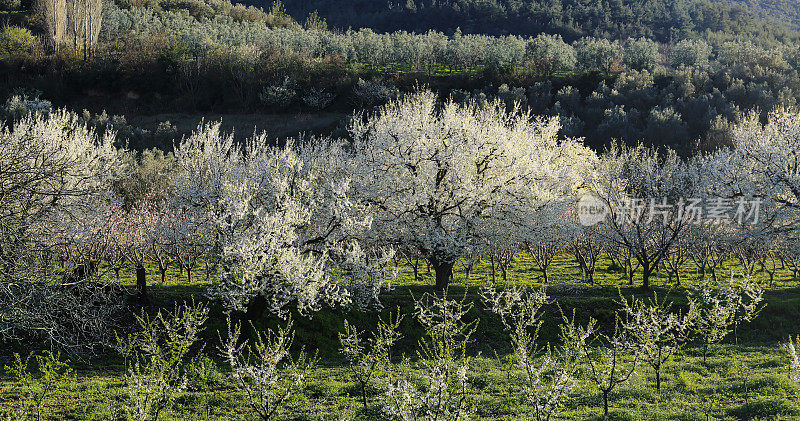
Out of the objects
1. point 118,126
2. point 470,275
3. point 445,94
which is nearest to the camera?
point 470,275

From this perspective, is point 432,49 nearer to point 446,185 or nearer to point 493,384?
point 446,185

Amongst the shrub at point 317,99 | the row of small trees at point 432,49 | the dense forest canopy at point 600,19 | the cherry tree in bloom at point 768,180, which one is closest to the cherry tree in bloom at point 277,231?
the cherry tree in bloom at point 768,180

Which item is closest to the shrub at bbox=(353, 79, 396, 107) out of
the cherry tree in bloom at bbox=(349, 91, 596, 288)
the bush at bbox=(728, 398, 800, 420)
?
the cherry tree in bloom at bbox=(349, 91, 596, 288)

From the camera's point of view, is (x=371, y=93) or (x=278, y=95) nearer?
(x=371, y=93)

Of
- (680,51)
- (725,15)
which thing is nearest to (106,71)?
(680,51)

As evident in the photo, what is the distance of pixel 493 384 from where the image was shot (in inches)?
679

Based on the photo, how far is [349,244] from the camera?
23.0 metres

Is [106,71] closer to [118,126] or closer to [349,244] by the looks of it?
[118,126]

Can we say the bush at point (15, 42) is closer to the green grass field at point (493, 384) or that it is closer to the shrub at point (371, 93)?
the shrub at point (371, 93)

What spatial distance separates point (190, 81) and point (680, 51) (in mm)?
96170

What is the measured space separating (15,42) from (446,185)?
337ft

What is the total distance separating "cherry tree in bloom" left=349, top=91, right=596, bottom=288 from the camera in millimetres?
26922

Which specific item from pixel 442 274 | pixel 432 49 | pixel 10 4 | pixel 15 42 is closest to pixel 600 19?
pixel 432 49

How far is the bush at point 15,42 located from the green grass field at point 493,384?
93369 millimetres
